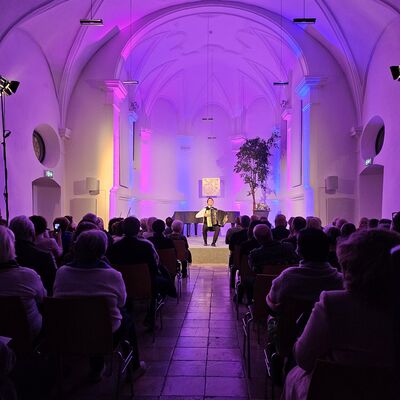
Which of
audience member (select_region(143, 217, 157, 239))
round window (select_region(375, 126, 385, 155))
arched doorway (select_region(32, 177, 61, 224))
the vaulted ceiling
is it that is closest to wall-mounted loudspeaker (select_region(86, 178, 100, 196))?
arched doorway (select_region(32, 177, 61, 224))

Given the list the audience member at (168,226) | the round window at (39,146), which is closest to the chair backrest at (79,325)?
the audience member at (168,226)

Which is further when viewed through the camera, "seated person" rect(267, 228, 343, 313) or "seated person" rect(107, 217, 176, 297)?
"seated person" rect(107, 217, 176, 297)

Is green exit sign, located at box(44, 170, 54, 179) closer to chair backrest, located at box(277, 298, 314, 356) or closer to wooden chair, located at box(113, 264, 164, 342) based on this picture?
wooden chair, located at box(113, 264, 164, 342)

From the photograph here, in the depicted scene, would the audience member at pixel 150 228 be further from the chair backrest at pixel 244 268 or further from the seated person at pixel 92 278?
the seated person at pixel 92 278

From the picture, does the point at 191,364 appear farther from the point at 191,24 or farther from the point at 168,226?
the point at 191,24

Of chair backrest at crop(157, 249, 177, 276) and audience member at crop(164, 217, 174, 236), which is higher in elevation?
audience member at crop(164, 217, 174, 236)

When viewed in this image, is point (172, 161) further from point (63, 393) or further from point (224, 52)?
point (63, 393)

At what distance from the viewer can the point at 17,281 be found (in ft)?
9.10

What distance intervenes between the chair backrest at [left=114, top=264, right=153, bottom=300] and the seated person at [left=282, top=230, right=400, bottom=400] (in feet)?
8.50

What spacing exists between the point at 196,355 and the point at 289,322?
5.16 feet

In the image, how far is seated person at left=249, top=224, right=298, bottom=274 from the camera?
428 centimetres

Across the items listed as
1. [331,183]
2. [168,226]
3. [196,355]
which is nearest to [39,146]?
[168,226]

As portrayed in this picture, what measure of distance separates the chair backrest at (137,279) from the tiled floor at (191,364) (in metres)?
0.55

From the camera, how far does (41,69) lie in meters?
10.7
